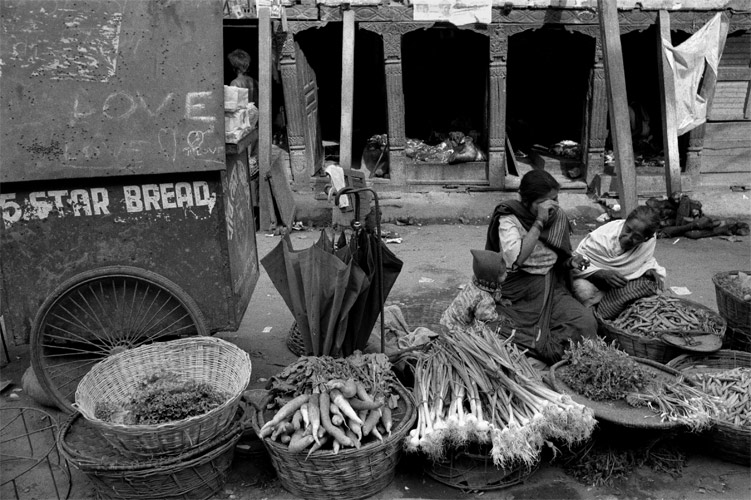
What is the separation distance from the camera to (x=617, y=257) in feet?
17.6

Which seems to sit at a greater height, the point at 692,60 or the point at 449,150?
the point at 692,60

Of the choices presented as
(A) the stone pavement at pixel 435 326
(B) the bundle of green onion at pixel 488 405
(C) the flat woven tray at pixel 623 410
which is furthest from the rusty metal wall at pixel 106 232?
(C) the flat woven tray at pixel 623 410

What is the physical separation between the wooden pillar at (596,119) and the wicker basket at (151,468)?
27.0 ft

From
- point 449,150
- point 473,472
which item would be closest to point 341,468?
point 473,472

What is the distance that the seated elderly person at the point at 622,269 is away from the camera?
517 cm

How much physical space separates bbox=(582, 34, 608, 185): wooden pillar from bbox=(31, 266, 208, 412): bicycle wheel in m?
7.87

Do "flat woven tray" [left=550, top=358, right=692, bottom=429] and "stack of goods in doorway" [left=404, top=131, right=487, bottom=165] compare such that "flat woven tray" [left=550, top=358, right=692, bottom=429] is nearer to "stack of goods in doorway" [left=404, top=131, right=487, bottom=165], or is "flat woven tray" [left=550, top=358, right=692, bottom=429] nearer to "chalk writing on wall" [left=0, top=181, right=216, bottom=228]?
"chalk writing on wall" [left=0, top=181, right=216, bottom=228]

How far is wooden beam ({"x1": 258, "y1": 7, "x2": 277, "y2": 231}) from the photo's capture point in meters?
9.13

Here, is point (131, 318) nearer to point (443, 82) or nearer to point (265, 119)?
point (265, 119)

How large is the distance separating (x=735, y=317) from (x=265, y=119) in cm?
655

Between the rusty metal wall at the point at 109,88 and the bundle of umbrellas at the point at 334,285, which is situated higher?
the rusty metal wall at the point at 109,88

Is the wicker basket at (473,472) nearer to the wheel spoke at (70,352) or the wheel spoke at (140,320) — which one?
the wheel spoke at (140,320)

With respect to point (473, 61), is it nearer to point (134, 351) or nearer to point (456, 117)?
point (456, 117)

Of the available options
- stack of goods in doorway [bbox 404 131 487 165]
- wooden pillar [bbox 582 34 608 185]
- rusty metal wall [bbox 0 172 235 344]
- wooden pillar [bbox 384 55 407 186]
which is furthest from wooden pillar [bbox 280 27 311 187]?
rusty metal wall [bbox 0 172 235 344]
